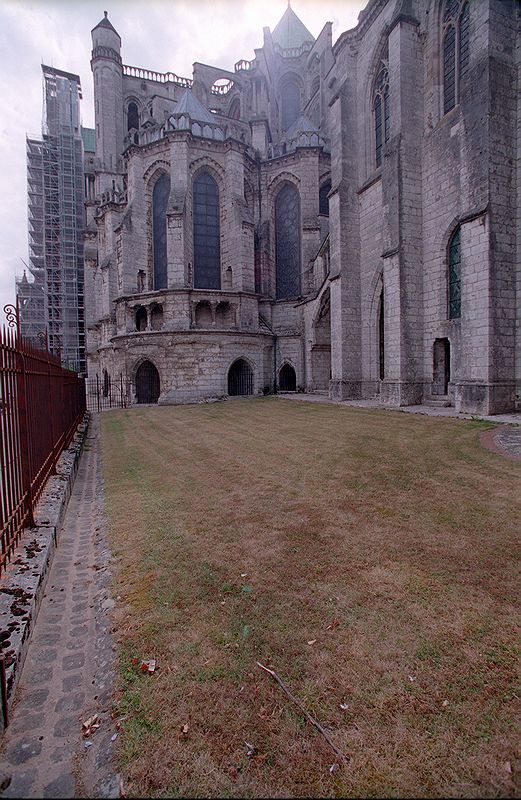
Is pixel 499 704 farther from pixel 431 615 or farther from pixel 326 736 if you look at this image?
pixel 326 736

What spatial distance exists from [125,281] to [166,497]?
21.5 meters

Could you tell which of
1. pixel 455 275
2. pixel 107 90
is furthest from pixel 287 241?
pixel 107 90

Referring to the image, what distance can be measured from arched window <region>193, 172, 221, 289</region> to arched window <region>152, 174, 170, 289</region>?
6.11 feet

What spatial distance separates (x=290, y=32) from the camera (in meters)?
38.1

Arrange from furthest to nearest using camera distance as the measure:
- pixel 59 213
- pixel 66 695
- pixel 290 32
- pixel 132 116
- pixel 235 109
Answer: pixel 290 32 → pixel 59 213 → pixel 235 109 → pixel 132 116 → pixel 66 695

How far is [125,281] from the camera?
79.3 feet

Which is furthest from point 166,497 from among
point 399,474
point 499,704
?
point 499,704

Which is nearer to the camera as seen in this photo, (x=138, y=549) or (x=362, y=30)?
(x=138, y=549)

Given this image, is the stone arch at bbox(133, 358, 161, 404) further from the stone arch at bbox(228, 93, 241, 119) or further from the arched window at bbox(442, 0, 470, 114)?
the stone arch at bbox(228, 93, 241, 119)

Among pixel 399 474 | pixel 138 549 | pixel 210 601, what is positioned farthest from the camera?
pixel 399 474

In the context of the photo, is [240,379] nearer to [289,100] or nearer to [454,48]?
[454,48]

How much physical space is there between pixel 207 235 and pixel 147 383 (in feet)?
31.6

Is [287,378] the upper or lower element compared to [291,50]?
lower

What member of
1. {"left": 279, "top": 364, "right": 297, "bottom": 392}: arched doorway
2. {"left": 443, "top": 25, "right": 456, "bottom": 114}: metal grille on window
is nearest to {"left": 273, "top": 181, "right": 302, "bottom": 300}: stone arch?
{"left": 279, "top": 364, "right": 297, "bottom": 392}: arched doorway
